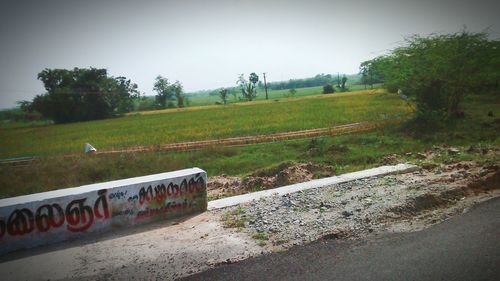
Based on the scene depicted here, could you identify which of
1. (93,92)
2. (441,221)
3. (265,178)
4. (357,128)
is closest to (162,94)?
(93,92)

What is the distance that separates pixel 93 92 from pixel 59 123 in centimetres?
694

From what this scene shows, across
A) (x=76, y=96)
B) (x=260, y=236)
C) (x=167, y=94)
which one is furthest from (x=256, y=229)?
(x=167, y=94)

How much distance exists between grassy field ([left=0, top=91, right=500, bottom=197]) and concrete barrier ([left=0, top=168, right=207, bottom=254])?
Answer: 4765mm

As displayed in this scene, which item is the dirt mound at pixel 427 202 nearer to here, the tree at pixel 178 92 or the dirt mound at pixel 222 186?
the dirt mound at pixel 222 186

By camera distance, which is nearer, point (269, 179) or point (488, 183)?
point (488, 183)

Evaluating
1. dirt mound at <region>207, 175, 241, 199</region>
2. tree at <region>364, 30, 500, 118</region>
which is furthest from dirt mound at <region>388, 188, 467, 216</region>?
tree at <region>364, 30, 500, 118</region>

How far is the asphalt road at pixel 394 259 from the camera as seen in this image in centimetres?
432

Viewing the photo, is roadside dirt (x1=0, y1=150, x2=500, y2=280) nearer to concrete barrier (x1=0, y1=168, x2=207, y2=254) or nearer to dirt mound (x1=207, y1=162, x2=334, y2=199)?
concrete barrier (x1=0, y1=168, x2=207, y2=254)

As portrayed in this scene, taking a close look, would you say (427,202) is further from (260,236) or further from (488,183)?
(260,236)

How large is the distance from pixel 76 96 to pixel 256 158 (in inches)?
1817

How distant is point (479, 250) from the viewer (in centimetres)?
473

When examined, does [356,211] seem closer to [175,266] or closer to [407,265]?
[407,265]

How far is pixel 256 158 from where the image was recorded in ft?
47.3

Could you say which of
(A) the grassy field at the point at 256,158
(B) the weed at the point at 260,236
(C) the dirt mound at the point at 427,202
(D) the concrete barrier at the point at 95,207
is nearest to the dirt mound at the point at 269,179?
(A) the grassy field at the point at 256,158
